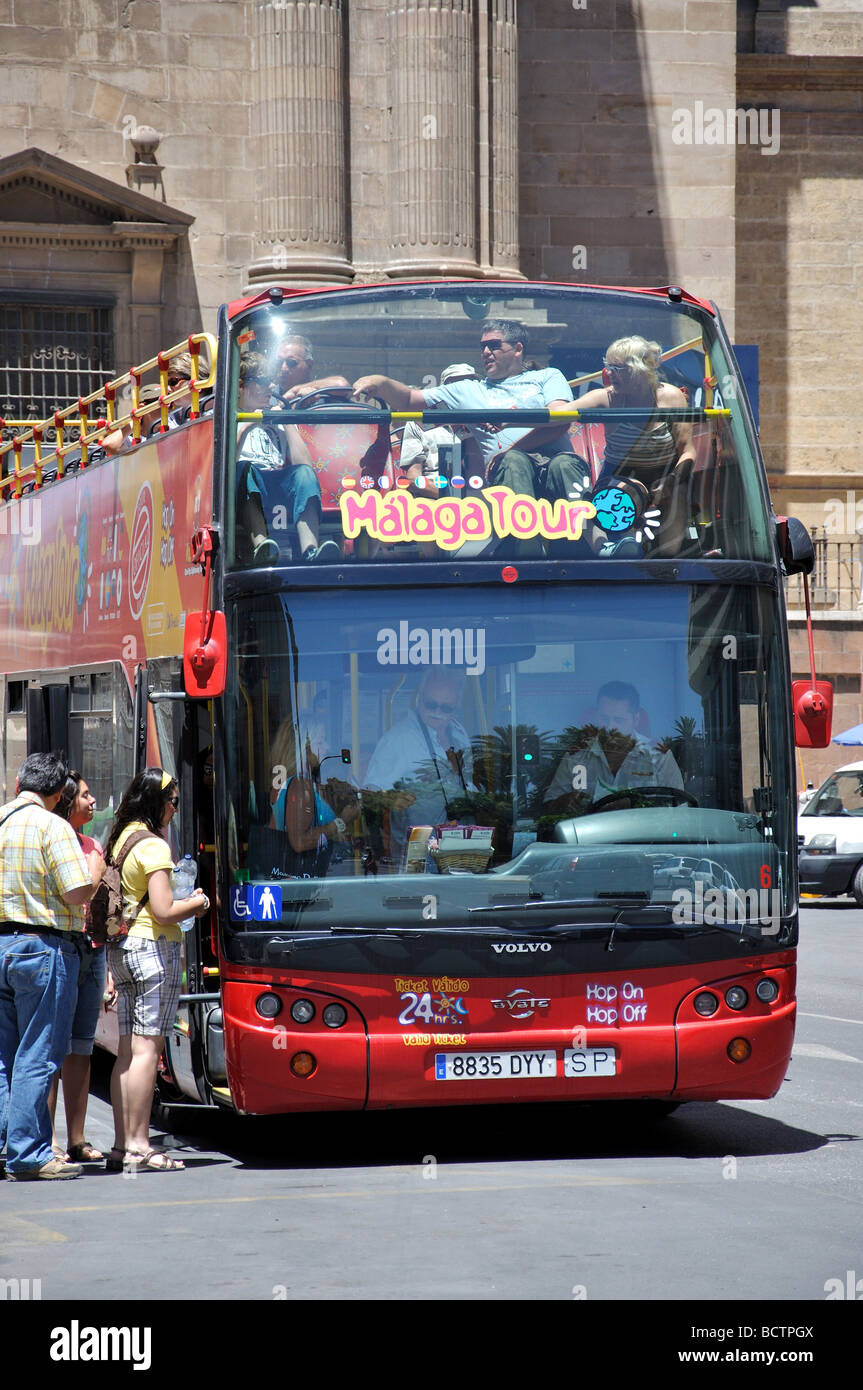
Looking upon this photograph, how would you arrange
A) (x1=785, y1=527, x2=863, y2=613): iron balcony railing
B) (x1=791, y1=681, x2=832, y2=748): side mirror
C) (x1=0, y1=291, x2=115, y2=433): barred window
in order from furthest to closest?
(x1=785, y1=527, x2=863, y2=613): iron balcony railing → (x1=0, y1=291, x2=115, y2=433): barred window → (x1=791, y1=681, x2=832, y2=748): side mirror

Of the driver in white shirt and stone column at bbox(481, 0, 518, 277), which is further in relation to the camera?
stone column at bbox(481, 0, 518, 277)

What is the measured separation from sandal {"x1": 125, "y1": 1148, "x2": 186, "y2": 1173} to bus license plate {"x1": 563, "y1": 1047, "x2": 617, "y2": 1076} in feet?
5.43

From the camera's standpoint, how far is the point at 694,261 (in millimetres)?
31672

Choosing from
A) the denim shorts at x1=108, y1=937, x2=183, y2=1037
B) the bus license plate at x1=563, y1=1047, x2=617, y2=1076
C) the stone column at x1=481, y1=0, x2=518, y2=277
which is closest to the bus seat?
the denim shorts at x1=108, y1=937, x2=183, y2=1037

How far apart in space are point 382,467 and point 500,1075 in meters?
2.51

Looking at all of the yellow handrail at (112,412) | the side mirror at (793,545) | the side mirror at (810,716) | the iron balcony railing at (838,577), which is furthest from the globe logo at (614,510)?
the iron balcony railing at (838,577)

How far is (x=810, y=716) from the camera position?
28.6 feet

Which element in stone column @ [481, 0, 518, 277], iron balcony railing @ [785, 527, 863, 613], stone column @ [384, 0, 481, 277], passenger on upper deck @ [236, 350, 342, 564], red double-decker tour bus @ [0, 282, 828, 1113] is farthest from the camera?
iron balcony railing @ [785, 527, 863, 613]

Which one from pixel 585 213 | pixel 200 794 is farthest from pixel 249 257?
pixel 200 794

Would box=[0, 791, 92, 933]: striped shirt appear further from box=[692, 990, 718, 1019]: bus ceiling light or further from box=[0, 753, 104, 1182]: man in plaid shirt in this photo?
box=[692, 990, 718, 1019]: bus ceiling light

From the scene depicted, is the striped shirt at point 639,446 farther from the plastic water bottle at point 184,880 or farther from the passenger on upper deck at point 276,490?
the plastic water bottle at point 184,880

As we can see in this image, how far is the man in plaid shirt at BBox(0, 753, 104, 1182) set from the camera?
836cm

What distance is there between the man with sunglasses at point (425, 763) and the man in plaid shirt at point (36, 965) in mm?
1269

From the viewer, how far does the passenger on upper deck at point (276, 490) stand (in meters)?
8.46
